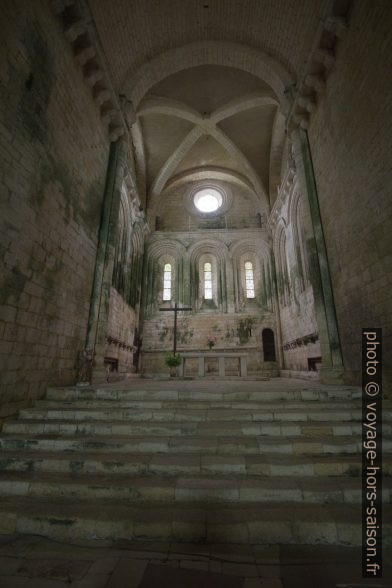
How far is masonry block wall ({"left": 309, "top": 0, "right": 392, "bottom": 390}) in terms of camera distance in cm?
479

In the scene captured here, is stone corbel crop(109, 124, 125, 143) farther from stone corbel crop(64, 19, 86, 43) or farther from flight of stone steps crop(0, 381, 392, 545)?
flight of stone steps crop(0, 381, 392, 545)

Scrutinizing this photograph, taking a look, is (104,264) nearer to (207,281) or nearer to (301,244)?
(301,244)

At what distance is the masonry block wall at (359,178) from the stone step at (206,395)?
1.12m

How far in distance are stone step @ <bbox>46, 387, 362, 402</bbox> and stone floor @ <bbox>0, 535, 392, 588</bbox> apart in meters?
2.52

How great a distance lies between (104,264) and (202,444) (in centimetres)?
575

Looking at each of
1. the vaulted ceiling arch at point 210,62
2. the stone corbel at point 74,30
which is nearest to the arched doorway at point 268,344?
the vaulted ceiling arch at point 210,62

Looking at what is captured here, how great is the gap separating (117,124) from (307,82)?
19.1 ft

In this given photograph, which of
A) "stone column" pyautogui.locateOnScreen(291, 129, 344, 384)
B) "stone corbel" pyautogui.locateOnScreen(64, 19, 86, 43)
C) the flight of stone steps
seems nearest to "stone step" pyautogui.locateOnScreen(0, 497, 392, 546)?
the flight of stone steps

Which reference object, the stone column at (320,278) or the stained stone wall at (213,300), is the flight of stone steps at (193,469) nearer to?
the stone column at (320,278)

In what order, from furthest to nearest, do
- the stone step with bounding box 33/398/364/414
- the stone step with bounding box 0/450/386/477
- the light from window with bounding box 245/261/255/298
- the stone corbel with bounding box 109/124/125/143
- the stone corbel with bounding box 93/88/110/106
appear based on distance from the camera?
the light from window with bounding box 245/261/255/298
the stone corbel with bounding box 109/124/125/143
the stone corbel with bounding box 93/88/110/106
the stone step with bounding box 33/398/364/414
the stone step with bounding box 0/450/386/477

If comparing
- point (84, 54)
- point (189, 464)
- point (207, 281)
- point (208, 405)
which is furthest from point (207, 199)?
point (189, 464)

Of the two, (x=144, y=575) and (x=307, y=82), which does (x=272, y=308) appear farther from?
(x=144, y=575)

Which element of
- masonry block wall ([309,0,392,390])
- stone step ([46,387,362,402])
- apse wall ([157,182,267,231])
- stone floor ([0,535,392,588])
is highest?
apse wall ([157,182,267,231])

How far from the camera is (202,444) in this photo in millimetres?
3307
